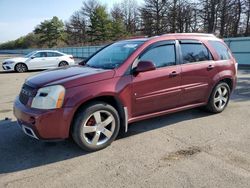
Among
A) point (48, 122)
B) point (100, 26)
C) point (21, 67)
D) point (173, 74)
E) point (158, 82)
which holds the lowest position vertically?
point (48, 122)

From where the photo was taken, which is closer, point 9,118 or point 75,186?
point 75,186

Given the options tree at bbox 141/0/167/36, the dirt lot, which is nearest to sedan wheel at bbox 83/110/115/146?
the dirt lot

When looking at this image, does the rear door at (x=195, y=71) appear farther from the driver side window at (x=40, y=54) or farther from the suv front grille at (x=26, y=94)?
the driver side window at (x=40, y=54)

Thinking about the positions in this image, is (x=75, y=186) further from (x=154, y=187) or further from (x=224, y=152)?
(x=224, y=152)

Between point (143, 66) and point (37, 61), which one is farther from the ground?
point (143, 66)

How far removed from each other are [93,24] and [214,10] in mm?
27850

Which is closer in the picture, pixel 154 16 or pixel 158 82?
pixel 158 82

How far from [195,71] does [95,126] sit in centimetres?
234

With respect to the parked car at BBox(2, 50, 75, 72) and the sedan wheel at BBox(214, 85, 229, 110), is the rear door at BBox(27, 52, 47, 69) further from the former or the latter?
the sedan wheel at BBox(214, 85, 229, 110)

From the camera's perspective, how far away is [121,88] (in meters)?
4.38

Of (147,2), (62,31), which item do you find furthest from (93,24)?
Result: (62,31)

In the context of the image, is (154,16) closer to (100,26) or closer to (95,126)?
(100,26)

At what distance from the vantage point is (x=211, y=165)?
12.2 feet

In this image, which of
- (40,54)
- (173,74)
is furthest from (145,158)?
(40,54)
